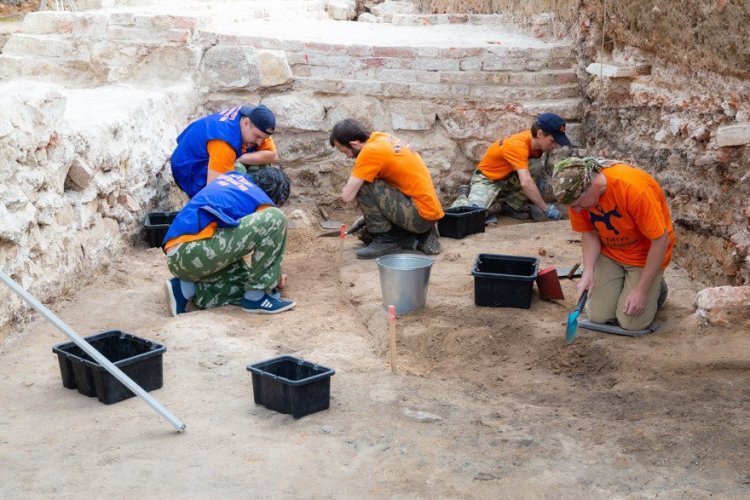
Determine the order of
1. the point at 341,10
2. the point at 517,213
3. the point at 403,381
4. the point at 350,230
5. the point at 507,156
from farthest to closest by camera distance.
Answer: the point at 341,10 → the point at 517,213 → the point at 507,156 → the point at 350,230 → the point at 403,381

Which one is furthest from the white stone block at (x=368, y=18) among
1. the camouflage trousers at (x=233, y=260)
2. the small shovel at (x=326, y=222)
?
the camouflage trousers at (x=233, y=260)

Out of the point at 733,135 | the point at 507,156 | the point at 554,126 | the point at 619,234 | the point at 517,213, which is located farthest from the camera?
the point at 517,213

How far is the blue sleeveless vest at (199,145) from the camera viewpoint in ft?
21.1

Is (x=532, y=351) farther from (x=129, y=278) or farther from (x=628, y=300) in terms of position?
(x=129, y=278)

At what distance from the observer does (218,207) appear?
5.20 meters

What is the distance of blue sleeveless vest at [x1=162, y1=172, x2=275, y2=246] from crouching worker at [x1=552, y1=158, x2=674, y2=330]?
1.91 metres

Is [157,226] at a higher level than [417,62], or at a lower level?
lower

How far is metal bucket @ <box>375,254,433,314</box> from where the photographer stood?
5.19 m

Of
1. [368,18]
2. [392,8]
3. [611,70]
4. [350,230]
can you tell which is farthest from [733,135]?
[392,8]

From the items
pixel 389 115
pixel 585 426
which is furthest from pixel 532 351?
pixel 389 115

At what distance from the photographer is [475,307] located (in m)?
5.38

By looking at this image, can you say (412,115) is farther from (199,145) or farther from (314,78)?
(199,145)

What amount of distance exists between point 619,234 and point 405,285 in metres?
1.28

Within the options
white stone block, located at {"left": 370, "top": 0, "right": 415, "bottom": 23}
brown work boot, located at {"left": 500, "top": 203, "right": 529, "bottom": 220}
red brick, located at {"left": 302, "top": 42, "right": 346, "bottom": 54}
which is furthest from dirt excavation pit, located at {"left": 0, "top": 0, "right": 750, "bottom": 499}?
white stone block, located at {"left": 370, "top": 0, "right": 415, "bottom": 23}
